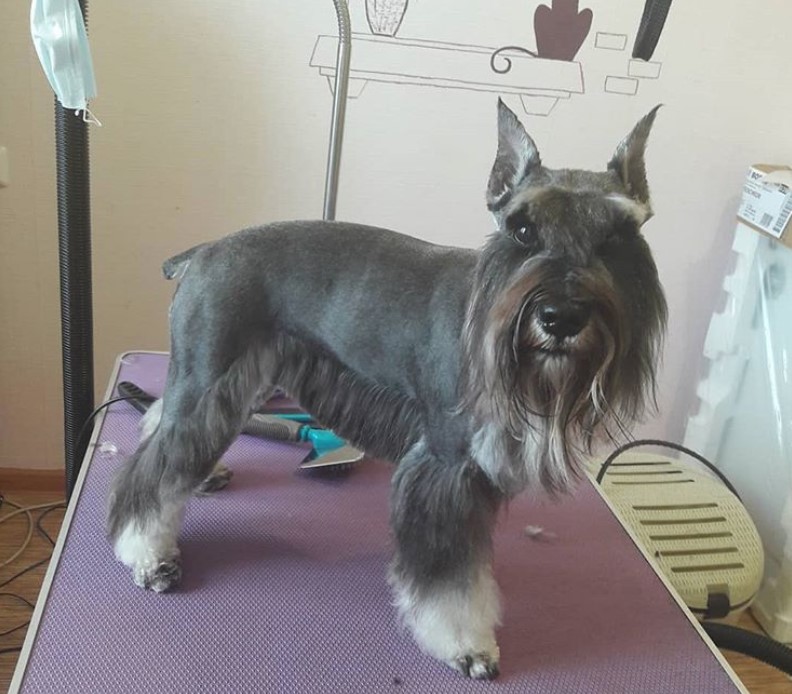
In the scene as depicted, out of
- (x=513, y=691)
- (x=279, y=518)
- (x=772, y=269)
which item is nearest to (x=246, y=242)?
(x=279, y=518)

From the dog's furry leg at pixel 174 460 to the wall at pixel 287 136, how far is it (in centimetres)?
95

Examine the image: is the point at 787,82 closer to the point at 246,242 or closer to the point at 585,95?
the point at 585,95

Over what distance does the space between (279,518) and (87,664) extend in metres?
0.47

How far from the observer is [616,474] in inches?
85.1

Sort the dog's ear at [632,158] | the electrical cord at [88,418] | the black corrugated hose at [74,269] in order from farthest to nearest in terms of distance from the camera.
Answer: the electrical cord at [88,418]
the black corrugated hose at [74,269]
the dog's ear at [632,158]

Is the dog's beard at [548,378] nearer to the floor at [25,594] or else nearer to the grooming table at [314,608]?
the grooming table at [314,608]

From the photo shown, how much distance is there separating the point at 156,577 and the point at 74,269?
2.31 feet

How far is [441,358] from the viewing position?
125cm

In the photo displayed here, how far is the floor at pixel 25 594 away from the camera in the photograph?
2002mm

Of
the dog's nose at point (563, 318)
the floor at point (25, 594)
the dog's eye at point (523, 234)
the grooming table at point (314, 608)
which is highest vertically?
the dog's eye at point (523, 234)

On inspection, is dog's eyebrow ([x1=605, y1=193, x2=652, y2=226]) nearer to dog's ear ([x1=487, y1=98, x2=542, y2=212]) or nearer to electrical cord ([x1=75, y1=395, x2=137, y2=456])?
dog's ear ([x1=487, y1=98, x2=542, y2=212])

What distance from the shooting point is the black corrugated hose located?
1603mm

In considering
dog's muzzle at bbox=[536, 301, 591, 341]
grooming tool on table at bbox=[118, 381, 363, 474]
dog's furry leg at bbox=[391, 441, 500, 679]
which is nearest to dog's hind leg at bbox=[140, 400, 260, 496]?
grooming tool on table at bbox=[118, 381, 363, 474]

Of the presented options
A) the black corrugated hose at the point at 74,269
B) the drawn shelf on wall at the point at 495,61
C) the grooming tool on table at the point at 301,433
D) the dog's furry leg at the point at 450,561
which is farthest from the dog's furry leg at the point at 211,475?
Result: the drawn shelf on wall at the point at 495,61
